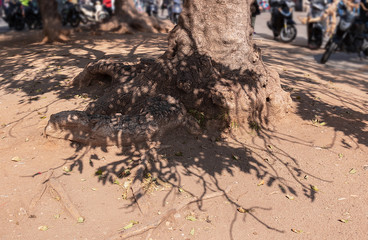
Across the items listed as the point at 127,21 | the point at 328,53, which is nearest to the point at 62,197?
the point at 328,53

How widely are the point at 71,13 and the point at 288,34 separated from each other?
947 centimetres

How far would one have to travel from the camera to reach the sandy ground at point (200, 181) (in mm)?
3496

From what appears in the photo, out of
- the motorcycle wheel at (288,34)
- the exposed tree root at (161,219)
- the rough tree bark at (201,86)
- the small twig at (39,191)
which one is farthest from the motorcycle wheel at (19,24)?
the exposed tree root at (161,219)

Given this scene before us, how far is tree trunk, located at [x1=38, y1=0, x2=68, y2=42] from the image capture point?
404 inches

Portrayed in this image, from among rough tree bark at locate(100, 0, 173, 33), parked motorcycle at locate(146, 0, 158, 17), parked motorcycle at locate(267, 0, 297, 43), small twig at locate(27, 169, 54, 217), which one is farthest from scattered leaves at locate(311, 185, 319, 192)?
parked motorcycle at locate(146, 0, 158, 17)

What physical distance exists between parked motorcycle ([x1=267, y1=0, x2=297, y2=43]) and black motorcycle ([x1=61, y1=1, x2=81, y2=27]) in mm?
8619

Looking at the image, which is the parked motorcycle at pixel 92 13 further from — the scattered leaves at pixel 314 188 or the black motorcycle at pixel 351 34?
the scattered leaves at pixel 314 188

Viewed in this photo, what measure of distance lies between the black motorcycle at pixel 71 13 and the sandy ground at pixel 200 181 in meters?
12.1

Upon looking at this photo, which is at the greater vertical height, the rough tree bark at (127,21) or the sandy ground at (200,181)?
the rough tree bark at (127,21)

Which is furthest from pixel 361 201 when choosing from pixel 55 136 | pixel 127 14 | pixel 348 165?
pixel 127 14

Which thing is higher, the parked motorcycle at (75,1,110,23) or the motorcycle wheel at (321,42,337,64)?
the motorcycle wheel at (321,42,337,64)

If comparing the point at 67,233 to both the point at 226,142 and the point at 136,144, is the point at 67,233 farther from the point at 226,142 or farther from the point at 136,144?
the point at 226,142

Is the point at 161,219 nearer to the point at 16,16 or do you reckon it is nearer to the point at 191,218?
the point at 191,218

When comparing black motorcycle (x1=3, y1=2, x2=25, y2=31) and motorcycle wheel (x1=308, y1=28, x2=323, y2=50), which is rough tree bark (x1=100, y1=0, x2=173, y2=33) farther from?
black motorcycle (x1=3, y1=2, x2=25, y2=31)
